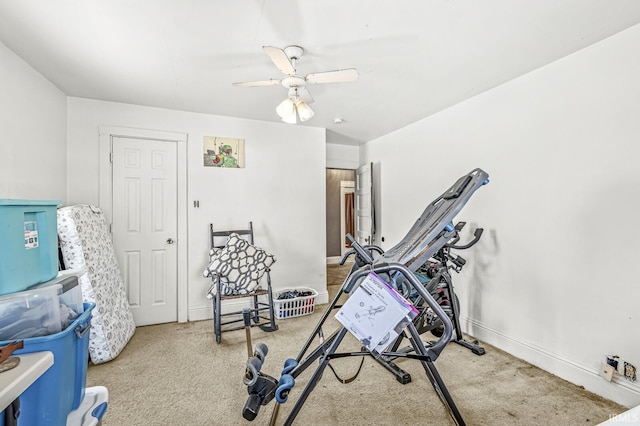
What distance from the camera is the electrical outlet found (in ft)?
6.20

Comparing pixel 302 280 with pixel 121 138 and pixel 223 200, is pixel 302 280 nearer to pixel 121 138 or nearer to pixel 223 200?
pixel 223 200

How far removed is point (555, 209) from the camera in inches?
88.1

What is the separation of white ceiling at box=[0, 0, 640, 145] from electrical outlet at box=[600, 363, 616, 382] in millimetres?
2161

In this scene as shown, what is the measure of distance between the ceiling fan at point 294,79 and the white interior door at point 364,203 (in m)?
2.44

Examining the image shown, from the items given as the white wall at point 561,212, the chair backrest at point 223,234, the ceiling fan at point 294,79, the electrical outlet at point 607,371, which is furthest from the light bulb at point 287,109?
the electrical outlet at point 607,371

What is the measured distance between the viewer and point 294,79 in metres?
2.05

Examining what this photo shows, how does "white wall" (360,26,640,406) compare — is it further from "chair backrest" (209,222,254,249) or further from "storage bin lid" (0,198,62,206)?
"storage bin lid" (0,198,62,206)

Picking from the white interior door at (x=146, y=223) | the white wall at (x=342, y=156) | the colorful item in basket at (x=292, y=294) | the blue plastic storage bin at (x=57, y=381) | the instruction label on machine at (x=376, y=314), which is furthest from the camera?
the white wall at (x=342, y=156)

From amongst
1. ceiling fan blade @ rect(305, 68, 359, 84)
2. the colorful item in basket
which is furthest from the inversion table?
the colorful item in basket

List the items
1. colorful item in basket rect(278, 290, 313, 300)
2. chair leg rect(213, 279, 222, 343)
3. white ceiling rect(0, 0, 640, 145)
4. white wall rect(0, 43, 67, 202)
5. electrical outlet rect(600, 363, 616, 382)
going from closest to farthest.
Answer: white ceiling rect(0, 0, 640, 145)
electrical outlet rect(600, 363, 616, 382)
white wall rect(0, 43, 67, 202)
chair leg rect(213, 279, 222, 343)
colorful item in basket rect(278, 290, 313, 300)

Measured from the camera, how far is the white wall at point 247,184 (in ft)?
9.78

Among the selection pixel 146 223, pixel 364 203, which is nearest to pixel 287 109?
pixel 146 223

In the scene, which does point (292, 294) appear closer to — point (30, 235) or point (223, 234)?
point (223, 234)

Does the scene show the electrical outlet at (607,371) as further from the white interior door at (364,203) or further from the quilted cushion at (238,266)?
the white interior door at (364,203)
